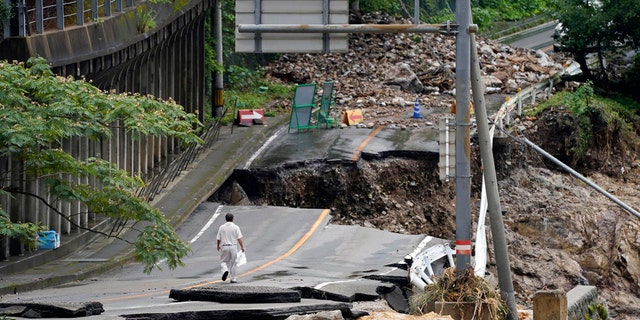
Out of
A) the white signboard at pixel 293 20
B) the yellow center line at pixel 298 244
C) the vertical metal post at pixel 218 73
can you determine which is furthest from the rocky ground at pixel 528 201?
the white signboard at pixel 293 20

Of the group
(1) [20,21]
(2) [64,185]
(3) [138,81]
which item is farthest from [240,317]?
(3) [138,81]

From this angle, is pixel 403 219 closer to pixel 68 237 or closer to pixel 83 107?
pixel 68 237

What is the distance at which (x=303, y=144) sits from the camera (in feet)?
125

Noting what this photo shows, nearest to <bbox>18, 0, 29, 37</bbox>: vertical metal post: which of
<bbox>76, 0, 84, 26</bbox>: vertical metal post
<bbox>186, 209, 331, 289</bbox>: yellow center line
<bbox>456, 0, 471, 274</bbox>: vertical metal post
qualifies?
<bbox>76, 0, 84, 26</bbox>: vertical metal post

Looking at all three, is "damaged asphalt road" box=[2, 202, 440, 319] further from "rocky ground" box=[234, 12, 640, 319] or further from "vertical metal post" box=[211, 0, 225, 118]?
"vertical metal post" box=[211, 0, 225, 118]

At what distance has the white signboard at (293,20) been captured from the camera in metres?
22.8

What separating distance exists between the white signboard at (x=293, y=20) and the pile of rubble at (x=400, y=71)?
18.3 metres

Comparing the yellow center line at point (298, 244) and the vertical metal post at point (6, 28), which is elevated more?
the vertical metal post at point (6, 28)

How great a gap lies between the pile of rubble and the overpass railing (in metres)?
12.2

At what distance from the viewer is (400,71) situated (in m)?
46.4

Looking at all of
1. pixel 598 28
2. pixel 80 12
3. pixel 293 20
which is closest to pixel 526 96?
pixel 598 28

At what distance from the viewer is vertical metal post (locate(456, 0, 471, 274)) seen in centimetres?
2066

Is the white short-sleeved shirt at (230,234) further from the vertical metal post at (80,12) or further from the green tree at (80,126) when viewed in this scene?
the vertical metal post at (80,12)

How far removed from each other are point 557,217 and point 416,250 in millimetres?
Answer: 8242
